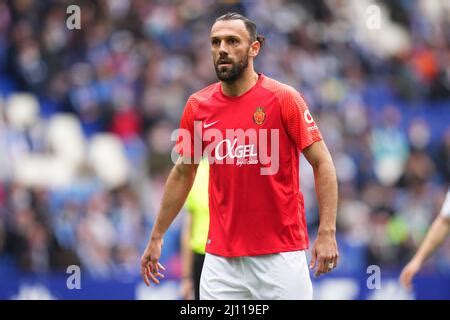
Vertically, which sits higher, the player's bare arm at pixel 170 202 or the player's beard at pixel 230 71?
the player's beard at pixel 230 71

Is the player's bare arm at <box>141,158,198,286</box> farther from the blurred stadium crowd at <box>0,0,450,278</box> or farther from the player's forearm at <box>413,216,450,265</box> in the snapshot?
the blurred stadium crowd at <box>0,0,450,278</box>

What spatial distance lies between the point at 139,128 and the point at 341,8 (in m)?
5.55

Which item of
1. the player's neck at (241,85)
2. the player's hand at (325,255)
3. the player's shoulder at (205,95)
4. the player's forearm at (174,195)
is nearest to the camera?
the player's hand at (325,255)

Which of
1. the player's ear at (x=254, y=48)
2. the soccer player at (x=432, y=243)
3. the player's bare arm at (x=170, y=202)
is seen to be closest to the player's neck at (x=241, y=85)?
the player's ear at (x=254, y=48)

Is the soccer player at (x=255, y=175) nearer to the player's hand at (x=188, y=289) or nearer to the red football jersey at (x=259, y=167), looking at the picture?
the red football jersey at (x=259, y=167)

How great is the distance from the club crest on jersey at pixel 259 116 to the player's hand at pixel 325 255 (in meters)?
0.87

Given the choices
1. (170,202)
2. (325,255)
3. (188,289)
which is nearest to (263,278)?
(325,255)

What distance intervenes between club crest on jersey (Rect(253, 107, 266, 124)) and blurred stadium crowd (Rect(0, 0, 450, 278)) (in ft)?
19.3

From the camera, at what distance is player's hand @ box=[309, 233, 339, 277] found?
6.57 m

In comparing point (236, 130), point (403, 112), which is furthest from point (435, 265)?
point (236, 130)

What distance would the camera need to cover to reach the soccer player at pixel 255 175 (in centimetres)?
685

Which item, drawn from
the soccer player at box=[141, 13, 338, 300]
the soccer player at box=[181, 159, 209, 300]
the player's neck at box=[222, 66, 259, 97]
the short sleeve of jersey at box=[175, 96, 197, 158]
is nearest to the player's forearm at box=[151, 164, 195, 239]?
the short sleeve of jersey at box=[175, 96, 197, 158]
